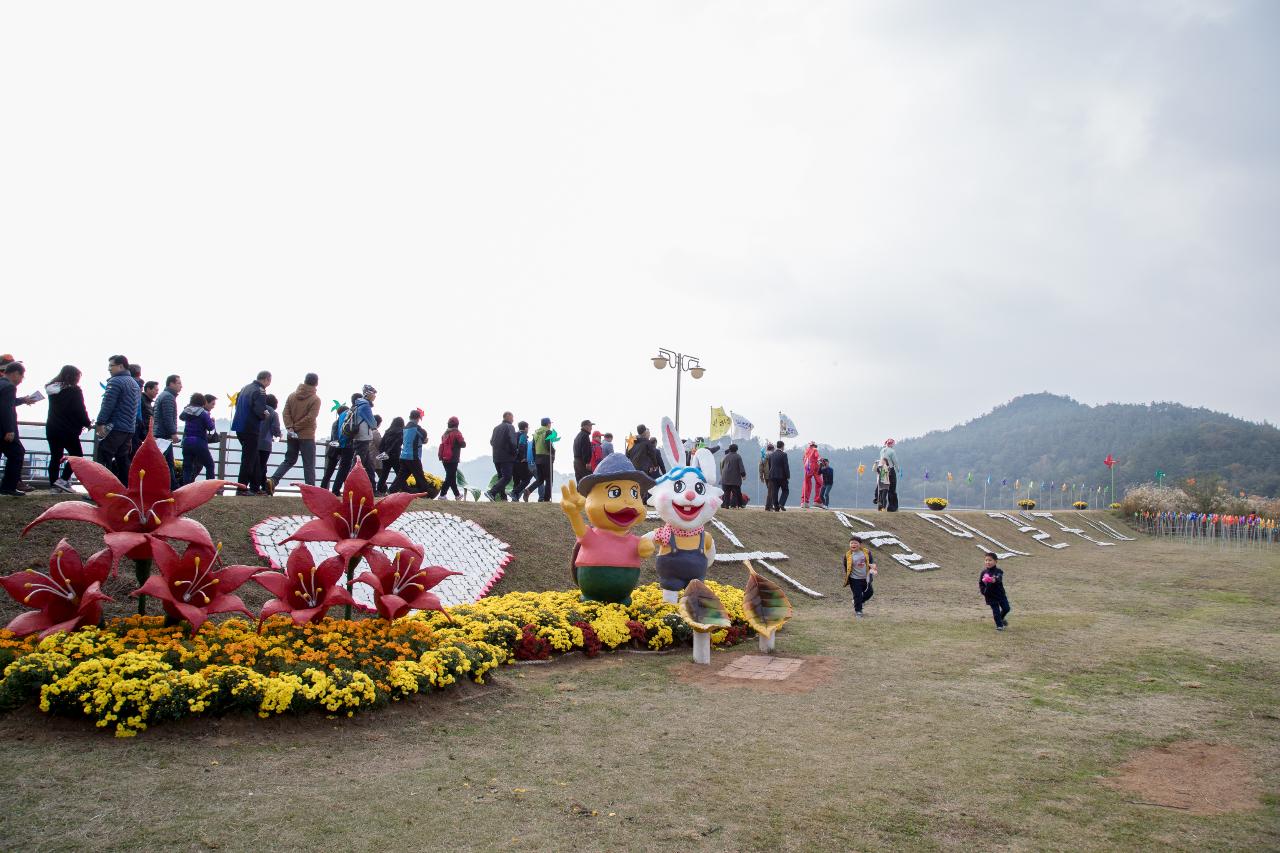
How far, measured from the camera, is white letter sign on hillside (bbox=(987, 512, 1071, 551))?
1037 inches

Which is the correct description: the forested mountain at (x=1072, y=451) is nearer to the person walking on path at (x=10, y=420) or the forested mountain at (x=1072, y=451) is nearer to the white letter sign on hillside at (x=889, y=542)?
the white letter sign on hillside at (x=889, y=542)

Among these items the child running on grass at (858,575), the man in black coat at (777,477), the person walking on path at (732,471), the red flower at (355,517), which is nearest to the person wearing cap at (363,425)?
the red flower at (355,517)

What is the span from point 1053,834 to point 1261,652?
7.36 metres

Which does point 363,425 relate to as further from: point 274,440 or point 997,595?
point 997,595

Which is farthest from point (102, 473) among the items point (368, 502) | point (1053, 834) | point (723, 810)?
point (1053, 834)

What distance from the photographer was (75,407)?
9.39 metres

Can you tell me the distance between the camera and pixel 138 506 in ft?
21.2

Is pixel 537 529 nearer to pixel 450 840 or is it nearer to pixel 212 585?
pixel 212 585

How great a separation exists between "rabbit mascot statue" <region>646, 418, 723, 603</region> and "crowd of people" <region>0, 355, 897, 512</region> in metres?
1.97

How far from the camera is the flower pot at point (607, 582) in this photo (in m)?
9.93

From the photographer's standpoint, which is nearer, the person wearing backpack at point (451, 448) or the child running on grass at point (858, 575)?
the child running on grass at point (858, 575)

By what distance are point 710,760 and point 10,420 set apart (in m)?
9.10

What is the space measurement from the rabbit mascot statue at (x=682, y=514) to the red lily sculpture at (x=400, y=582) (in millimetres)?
3462

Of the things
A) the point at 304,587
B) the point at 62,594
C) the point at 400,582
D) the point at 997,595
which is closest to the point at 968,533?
the point at 997,595
